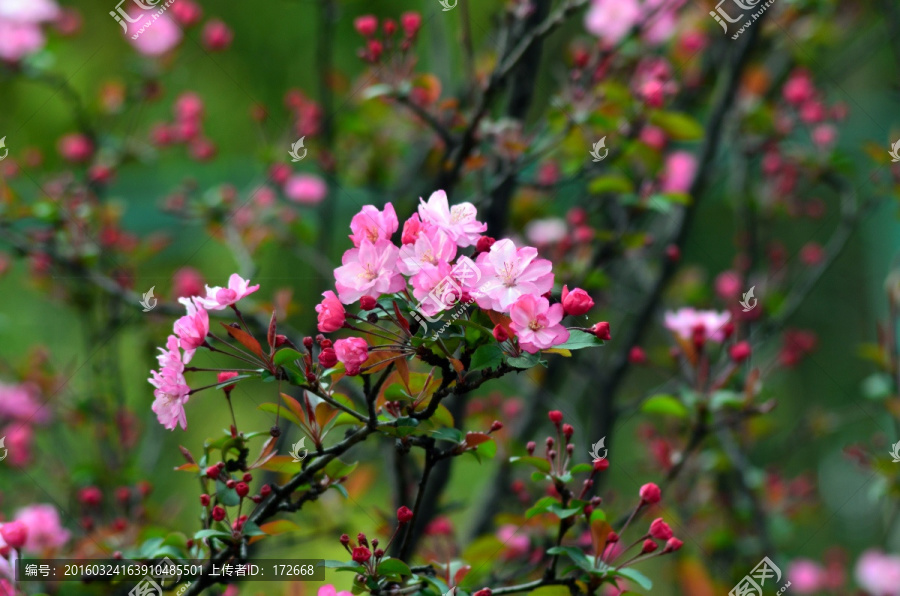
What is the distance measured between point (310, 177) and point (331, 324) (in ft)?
4.16

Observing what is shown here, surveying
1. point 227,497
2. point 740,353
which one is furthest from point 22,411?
point 740,353

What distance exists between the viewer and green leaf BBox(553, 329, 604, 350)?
61 cm

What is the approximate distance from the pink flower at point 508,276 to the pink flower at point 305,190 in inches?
44.5

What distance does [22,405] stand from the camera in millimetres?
1631

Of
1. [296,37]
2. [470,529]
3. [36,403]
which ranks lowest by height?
[470,529]

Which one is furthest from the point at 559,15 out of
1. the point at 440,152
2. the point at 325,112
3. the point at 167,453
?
the point at 167,453

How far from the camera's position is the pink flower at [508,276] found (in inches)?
23.5

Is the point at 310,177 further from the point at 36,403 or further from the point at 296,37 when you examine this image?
the point at 296,37

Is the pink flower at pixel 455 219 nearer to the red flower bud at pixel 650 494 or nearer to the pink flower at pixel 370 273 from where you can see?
the pink flower at pixel 370 273

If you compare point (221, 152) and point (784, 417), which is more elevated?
point (221, 152)

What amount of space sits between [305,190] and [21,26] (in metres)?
0.62

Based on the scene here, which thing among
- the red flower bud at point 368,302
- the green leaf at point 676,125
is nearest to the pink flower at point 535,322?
the red flower bud at point 368,302

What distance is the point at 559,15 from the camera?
1.01 meters

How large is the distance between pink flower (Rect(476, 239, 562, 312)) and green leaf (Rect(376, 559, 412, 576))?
214 millimetres
